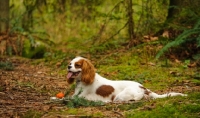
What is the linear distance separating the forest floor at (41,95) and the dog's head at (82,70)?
Answer: 60cm

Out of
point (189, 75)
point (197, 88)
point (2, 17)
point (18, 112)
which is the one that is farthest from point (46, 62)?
point (18, 112)

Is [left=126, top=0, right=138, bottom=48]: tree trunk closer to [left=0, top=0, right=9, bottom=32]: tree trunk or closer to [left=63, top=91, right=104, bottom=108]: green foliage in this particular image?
[left=0, top=0, right=9, bottom=32]: tree trunk

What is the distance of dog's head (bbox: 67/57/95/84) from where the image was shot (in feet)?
21.5

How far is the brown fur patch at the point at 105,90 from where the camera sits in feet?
21.3

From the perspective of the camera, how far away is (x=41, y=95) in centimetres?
681

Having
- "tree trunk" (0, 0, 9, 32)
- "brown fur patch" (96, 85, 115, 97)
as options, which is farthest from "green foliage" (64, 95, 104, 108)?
"tree trunk" (0, 0, 9, 32)

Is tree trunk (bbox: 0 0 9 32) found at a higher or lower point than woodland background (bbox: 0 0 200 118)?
higher

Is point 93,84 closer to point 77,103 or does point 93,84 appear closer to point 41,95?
point 41,95

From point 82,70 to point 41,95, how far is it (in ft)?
2.80

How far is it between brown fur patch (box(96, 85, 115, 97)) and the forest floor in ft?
2.41

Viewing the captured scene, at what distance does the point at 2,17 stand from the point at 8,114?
872 cm

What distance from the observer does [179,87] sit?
735 centimetres

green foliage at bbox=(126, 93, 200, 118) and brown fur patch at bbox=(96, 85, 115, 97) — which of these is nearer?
green foliage at bbox=(126, 93, 200, 118)

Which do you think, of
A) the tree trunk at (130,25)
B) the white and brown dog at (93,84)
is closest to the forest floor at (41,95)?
the white and brown dog at (93,84)
